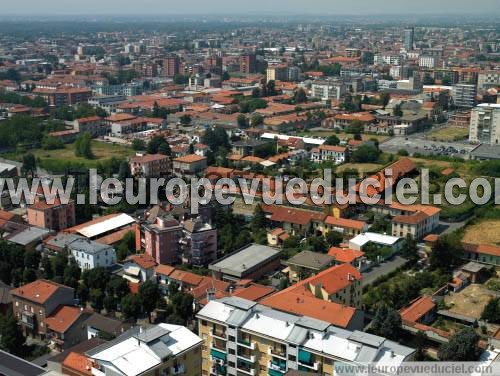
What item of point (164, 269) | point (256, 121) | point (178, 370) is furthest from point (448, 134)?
point (178, 370)

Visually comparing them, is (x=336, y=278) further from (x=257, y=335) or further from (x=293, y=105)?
(x=293, y=105)

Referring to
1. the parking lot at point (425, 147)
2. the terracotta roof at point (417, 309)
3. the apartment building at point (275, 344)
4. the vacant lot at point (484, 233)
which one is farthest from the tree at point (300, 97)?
the apartment building at point (275, 344)

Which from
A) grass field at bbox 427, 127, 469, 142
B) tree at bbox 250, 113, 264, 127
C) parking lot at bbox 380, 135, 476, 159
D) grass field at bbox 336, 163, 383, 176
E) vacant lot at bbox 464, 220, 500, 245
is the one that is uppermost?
tree at bbox 250, 113, 264, 127

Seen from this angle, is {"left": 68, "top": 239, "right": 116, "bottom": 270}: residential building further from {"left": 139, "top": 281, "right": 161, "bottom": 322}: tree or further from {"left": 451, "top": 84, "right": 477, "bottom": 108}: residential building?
{"left": 451, "top": 84, "right": 477, "bottom": 108}: residential building

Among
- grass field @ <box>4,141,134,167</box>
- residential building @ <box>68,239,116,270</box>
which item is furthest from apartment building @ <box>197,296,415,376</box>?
grass field @ <box>4,141,134,167</box>

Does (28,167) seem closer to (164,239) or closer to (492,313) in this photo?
(164,239)

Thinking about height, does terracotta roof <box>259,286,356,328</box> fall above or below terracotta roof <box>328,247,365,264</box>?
above
